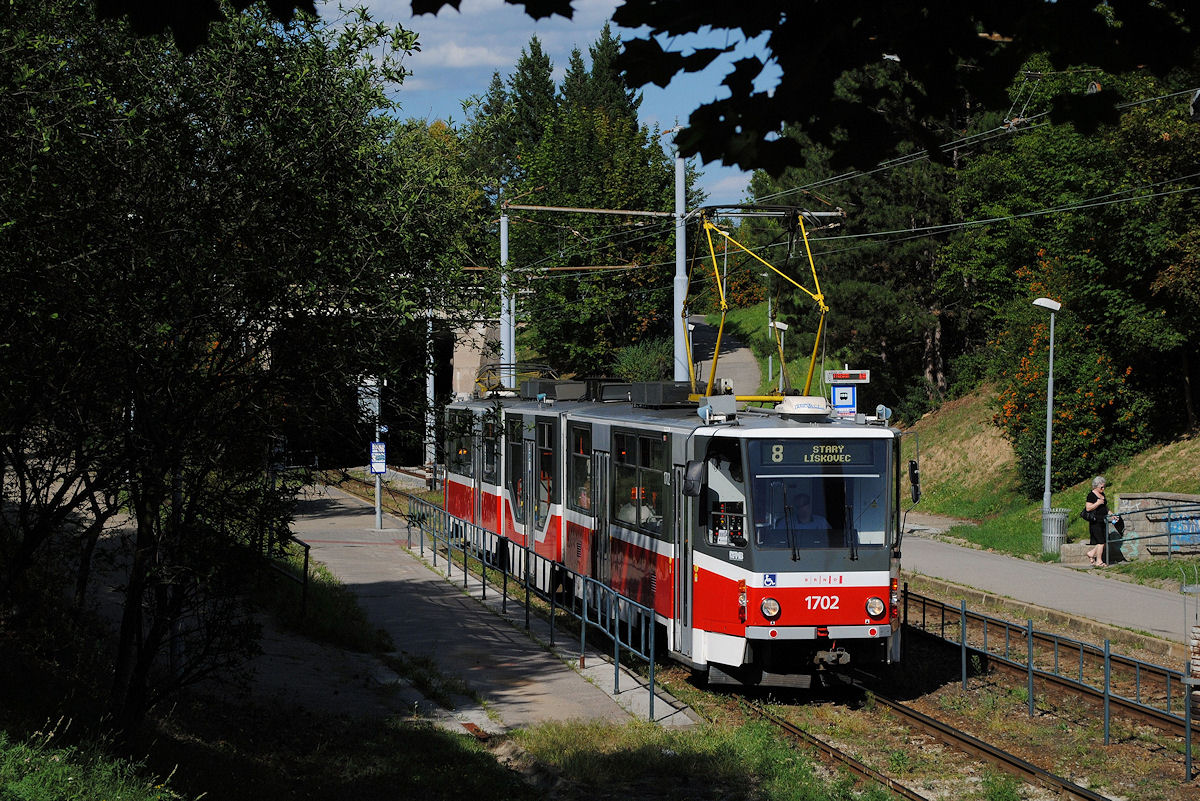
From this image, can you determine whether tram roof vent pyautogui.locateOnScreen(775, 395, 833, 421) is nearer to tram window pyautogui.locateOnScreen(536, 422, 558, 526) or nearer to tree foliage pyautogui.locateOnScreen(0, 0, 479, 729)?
tree foliage pyautogui.locateOnScreen(0, 0, 479, 729)

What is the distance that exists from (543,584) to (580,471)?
2540mm

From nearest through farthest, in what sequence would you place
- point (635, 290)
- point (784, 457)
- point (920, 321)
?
point (784, 457) < point (920, 321) < point (635, 290)

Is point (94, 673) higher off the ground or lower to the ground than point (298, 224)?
lower

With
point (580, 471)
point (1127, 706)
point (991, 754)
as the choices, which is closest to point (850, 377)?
point (580, 471)

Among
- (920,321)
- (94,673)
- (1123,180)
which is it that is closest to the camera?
(94,673)

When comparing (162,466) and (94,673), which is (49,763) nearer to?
(162,466)

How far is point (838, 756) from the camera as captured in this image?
1073cm

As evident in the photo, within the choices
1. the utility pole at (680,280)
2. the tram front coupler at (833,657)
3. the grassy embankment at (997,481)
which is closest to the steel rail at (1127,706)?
the tram front coupler at (833,657)

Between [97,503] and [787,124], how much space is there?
7824 mm

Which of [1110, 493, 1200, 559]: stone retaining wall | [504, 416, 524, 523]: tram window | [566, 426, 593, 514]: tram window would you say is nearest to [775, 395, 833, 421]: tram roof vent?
[566, 426, 593, 514]: tram window

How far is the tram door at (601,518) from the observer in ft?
51.8

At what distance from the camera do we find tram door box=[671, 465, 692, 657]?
13188 millimetres

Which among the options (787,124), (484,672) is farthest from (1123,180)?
(787,124)

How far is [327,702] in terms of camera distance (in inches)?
499
